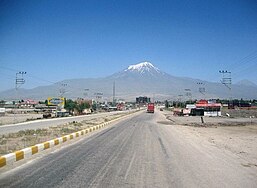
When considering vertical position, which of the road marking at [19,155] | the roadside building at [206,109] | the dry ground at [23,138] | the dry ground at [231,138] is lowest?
the dry ground at [231,138]

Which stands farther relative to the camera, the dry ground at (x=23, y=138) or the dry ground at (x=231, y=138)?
the dry ground at (x=231, y=138)

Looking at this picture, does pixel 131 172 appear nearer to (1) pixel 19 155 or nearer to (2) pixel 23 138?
(1) pixel 19 155

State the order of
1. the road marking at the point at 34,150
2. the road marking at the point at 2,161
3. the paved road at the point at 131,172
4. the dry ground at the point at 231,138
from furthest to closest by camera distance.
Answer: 1. the dry ground at the point at 231,138
2. the road marking at the point at 34,150
3. the road marking at the point at 2,161
4. the paved road at the point at 131,172

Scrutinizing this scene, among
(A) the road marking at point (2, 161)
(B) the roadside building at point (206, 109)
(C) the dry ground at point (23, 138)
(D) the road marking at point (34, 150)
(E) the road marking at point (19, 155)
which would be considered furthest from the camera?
(B) the roadside building at point (206, 109)

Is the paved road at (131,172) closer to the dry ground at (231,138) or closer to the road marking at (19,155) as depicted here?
the road marking at (19,155)

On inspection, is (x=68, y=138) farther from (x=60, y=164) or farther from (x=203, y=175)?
(x=203, y=175)

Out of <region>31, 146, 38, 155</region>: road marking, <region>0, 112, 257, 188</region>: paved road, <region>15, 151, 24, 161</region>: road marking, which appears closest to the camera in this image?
<region>0, 112, 257, 188</region>: paved road

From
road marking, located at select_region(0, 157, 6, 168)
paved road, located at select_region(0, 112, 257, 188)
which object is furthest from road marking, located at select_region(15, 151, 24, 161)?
road marking, located at select_region(0, 157, 6, 168)

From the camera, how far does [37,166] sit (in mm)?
10297

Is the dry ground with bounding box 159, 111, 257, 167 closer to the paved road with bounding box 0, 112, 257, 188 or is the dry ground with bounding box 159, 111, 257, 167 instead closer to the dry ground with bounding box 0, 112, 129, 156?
the paved road with bounding box 0, 112, 257, 188

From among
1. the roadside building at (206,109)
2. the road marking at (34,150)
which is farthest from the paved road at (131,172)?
the roadside building at (206,109)

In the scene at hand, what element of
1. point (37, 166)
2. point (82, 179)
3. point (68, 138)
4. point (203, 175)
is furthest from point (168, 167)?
point (68, 138)

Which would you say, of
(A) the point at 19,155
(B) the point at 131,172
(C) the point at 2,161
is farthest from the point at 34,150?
(B) the point at 131,172

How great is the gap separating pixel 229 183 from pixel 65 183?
147 inches
